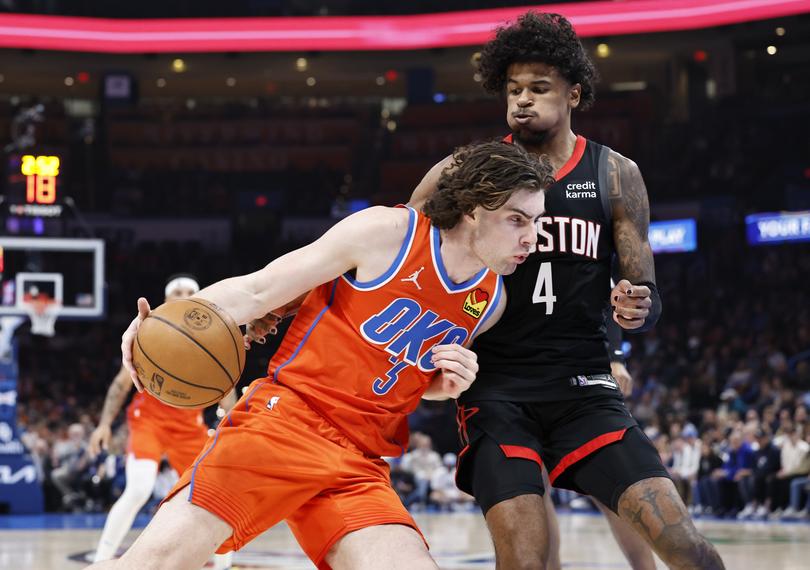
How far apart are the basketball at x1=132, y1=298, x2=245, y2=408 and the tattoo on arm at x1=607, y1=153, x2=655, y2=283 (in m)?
1.58

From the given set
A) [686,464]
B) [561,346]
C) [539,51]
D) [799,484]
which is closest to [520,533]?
[561,346]

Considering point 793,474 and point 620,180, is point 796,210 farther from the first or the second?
point 620,180

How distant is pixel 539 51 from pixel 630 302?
1.09 m

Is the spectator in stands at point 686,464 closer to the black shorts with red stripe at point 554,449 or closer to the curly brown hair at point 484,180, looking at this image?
the black shorts with red stripe at point 554,449

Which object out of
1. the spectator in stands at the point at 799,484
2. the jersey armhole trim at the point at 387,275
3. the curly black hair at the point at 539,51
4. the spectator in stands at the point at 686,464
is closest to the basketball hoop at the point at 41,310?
the spectator in stands at the point at 686,464

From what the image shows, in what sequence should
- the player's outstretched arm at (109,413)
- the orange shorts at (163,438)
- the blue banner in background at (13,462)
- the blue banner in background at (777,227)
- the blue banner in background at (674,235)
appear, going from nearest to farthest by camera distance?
the orange shorts at (163,438) → the player's outstretched arm at (109,413) → the blue banner in background at (13,462) → the blue banner in background at (777,227) → the blue banner in background at (674,235)

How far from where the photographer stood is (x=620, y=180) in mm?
4336

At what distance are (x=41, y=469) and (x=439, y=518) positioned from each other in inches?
257

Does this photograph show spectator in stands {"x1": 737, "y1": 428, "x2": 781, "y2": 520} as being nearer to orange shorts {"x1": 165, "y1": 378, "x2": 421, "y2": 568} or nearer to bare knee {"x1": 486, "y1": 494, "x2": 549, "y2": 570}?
bare knee {"x1": 486, "y1": 494, "x2": 549, "y2": 570}

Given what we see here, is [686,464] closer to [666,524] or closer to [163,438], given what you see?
[163,438]

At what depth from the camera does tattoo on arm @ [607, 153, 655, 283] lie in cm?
421

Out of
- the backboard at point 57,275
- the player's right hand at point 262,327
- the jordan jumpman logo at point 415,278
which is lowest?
the backboard at point 57,275

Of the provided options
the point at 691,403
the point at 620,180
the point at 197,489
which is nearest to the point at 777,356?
the point at 691,403

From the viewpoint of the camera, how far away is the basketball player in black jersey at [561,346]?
379 cm
